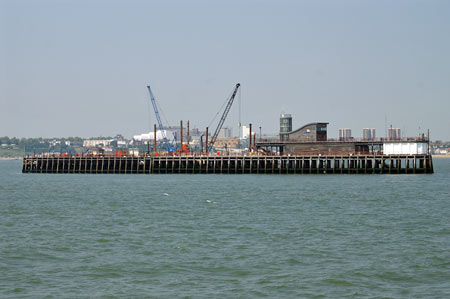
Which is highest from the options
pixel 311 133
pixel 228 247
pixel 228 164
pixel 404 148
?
pixel 311 133

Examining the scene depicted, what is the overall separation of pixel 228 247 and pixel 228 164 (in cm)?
7985

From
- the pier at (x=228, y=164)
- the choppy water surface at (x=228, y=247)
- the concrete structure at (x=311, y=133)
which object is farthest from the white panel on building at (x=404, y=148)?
the choppy water surface at (x=228, y=247)

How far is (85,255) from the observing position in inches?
1270

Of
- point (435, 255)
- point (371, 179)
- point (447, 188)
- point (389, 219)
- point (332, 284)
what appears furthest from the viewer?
point (371, 179)

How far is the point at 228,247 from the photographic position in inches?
1348

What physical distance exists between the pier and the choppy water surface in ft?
139

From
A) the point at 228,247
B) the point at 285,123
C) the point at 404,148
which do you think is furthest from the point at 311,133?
the point at 228,247

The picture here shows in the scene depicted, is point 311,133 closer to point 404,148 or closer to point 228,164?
point 228,164

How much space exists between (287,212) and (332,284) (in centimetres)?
2476

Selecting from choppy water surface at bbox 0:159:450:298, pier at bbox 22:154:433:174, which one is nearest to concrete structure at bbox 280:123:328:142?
pier at bbox 22:154:433:174

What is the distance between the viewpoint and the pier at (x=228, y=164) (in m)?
105

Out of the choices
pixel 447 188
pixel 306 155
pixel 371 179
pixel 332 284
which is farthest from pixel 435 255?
pixel 306 155

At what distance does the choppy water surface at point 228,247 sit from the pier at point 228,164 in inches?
1672

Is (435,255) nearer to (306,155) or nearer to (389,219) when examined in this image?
(389,219)
